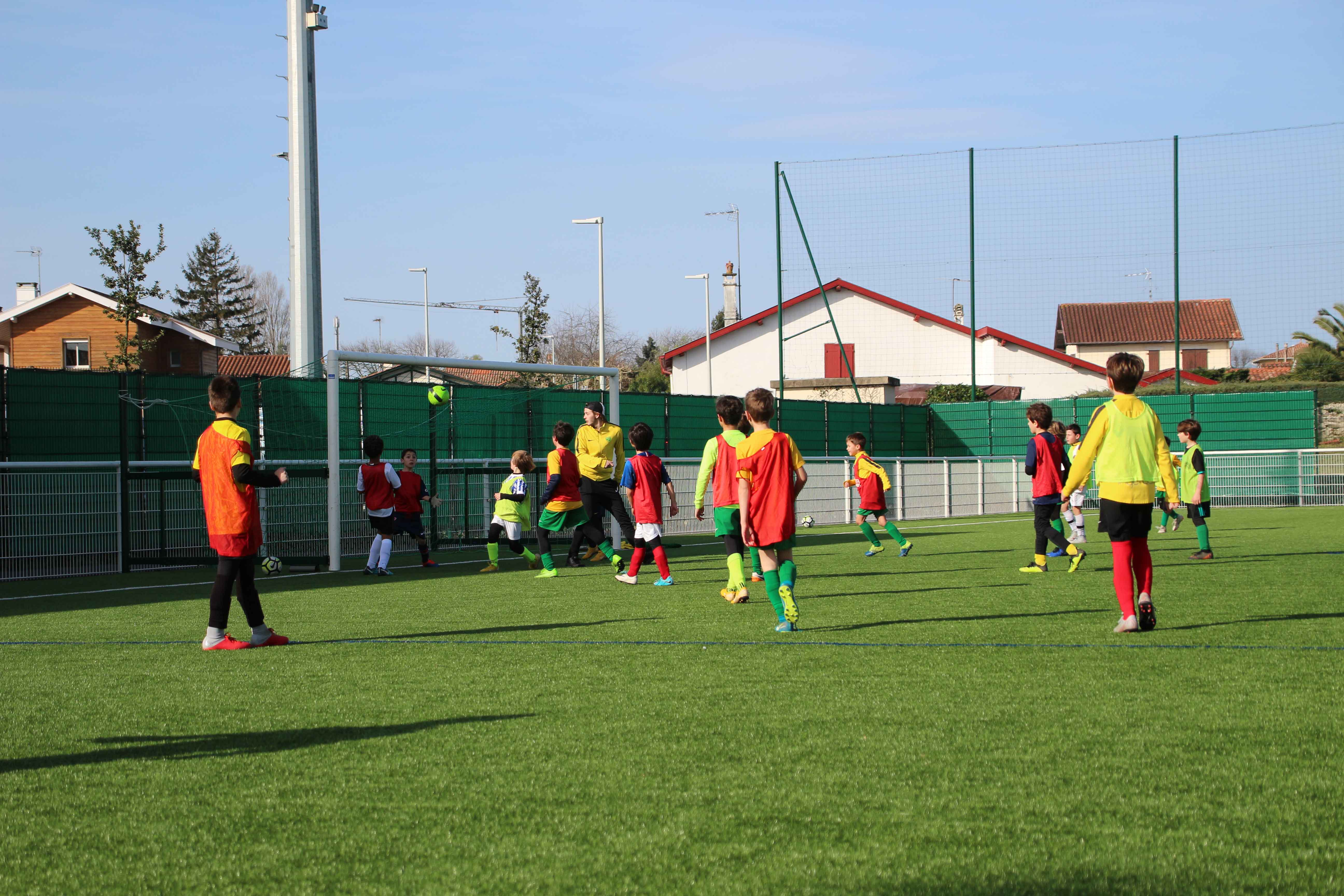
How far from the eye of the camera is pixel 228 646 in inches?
297

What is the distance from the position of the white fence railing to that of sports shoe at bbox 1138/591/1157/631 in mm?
9839

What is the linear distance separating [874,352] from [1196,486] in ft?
109

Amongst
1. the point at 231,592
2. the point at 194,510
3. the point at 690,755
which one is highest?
the point at 194,510

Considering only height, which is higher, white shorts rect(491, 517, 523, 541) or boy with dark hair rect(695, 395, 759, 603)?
boy with dark hair rect(695, 395, 759, 603)

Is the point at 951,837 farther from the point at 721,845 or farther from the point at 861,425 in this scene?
the point at 861,425

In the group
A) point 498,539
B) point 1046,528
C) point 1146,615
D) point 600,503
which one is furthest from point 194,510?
point 1146,615

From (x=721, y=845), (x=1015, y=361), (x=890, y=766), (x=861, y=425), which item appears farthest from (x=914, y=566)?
(x=1015, y=361)

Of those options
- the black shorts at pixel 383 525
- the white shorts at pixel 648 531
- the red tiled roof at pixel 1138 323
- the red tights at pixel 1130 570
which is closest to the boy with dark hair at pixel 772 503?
the red tights at pixel 1130 570

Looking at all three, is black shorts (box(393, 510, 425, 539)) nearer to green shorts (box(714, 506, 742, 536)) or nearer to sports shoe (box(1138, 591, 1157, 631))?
green shorts (box(714, 506, 742, 536))

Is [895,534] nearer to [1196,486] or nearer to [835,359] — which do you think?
[1196,486]

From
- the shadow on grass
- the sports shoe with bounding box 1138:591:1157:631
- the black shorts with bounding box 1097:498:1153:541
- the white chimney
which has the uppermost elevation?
the white chimney

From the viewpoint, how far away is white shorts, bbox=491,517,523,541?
45.5 feet

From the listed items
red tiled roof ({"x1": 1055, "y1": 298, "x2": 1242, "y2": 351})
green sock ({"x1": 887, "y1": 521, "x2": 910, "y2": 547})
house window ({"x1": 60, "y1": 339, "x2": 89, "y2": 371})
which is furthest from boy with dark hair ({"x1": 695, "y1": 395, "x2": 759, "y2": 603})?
red tiled roof ({"x1": 1055, "y1": 298, "x2": 1242, "y2": 351})

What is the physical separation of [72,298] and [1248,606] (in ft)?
150
